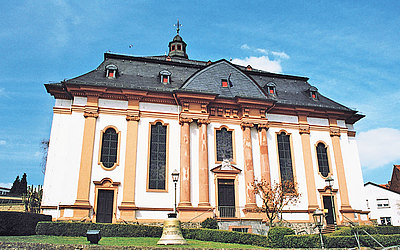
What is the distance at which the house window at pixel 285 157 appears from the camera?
2887cm

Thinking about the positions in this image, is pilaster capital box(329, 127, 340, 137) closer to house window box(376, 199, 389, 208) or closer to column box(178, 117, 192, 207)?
column box(178, 117, 192, 207)

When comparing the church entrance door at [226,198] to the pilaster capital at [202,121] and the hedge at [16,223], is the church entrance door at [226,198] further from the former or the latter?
the hedge at [16,223]

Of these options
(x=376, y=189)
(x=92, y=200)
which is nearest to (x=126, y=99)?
(x=92, y=200)

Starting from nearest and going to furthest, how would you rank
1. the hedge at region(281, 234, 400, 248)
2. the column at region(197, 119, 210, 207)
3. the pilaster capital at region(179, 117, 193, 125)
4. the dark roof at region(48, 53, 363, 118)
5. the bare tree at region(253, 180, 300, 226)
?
the hedge at region(281, 234, 400, 248) → the bare tree at region(253, 180, 300, 226) → the column at region(197, 119, 210, 207) → the pilaster capital at region(179, 117, 193, 125) → the dark roof at region(48, 53, 363, 118)

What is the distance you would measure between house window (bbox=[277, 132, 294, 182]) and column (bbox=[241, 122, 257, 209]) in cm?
303

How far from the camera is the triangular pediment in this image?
29.0 meters

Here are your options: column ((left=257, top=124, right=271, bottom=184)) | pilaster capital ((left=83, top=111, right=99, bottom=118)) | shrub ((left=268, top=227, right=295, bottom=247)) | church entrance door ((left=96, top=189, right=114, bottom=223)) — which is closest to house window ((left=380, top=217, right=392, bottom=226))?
column ((left=257, top=124, right=271, bottom=184))

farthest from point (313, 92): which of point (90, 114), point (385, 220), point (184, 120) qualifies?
point (385, 220)

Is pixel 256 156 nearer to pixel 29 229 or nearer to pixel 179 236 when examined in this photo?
pixel 179 236

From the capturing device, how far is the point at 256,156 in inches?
1123

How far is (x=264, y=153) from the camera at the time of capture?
2848cm

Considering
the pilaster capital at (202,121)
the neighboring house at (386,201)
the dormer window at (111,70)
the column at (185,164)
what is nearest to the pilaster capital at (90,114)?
the dormer window at (111,70)

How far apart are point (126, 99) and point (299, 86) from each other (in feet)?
57.4

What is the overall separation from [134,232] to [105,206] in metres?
5.34
